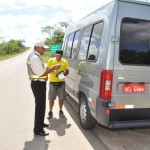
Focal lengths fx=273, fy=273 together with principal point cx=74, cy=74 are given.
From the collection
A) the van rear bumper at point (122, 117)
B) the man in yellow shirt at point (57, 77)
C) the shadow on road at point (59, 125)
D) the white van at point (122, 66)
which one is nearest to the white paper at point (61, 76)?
the man in yellow shirt at point (57, 77)

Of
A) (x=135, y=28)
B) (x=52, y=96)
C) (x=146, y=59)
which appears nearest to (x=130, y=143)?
(x=146, y=59)

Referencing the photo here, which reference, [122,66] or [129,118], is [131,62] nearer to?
[122,66]

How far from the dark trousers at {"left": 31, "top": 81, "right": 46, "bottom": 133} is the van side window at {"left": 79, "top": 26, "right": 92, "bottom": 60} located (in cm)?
110

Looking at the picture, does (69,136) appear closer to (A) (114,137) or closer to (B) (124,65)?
(A) (114,137)

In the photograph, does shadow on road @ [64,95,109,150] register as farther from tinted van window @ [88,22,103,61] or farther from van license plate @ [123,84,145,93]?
tinted van window @ [88,22,103,61]

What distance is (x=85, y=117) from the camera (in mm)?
5605

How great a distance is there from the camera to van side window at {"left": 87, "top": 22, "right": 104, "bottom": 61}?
493 centimetres

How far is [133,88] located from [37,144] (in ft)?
6.51

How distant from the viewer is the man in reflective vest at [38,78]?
505 centimetres

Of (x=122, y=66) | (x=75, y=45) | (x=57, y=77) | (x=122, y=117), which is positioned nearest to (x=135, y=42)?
(x=122, y=66)

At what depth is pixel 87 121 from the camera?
5531 mm

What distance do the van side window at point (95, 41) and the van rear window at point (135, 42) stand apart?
1.65 feet

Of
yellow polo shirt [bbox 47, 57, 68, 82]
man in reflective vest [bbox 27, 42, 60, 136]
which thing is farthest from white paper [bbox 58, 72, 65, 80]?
man in reflective vest [bbox 27, 42, 60, 136]

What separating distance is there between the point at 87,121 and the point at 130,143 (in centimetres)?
99
